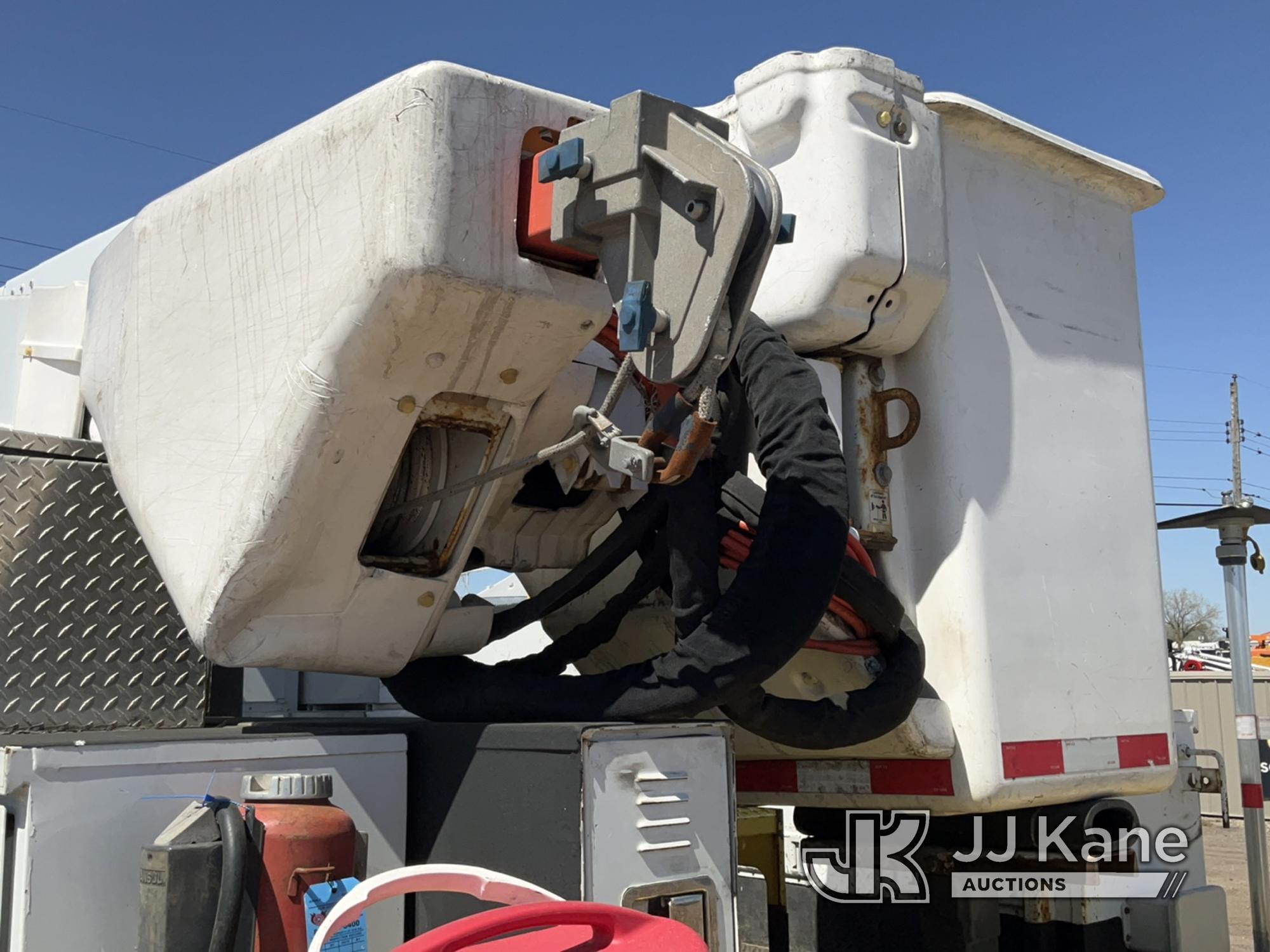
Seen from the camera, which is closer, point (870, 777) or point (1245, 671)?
point (870, 777)

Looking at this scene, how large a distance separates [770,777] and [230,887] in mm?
1513

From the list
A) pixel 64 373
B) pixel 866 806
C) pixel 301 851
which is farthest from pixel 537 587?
pixel 301 851

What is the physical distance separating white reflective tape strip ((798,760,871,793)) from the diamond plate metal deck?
1.29 m

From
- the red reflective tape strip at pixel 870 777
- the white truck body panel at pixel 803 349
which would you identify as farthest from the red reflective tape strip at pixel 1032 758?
the red reflective tape strip at pixel 870 777

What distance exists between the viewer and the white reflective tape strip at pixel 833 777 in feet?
9.07

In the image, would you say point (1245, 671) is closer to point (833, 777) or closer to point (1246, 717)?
point (1246, 717)

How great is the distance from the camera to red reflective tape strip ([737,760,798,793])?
291 centimetres

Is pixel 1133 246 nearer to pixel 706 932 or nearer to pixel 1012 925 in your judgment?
pixel 1012 925

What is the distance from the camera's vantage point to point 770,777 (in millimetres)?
2947

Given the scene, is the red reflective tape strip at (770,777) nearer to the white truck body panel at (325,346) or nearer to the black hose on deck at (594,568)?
the black hose on deck at (594,568)

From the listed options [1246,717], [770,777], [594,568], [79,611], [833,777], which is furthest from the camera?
[1246,717]

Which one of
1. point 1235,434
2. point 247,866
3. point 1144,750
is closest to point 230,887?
point 247,866

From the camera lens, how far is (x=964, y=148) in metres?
2.81

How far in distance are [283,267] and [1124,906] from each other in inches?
93.2
